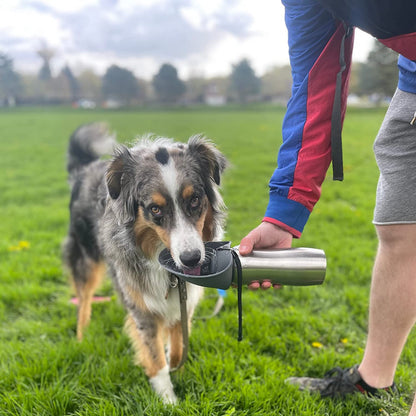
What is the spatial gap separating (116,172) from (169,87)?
4131cm

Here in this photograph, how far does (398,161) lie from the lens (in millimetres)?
1860

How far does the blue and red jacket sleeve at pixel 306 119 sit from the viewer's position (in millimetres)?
1941

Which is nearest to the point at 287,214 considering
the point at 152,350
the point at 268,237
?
the point at 268,237

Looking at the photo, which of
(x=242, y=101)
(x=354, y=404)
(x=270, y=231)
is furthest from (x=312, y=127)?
(x=242, y=101)

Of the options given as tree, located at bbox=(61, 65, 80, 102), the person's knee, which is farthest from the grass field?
tree, located at bbox=(61, 65, 80, 102)

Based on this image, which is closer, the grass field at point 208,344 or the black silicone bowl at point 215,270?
the black silicone bowl at point 215,270

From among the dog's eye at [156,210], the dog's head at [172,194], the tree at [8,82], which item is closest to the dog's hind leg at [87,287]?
the dog's head at [172,194]

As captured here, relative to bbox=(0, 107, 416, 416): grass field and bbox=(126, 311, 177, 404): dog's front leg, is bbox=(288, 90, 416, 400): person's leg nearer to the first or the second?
bbox=(0, 107, 416, 416): grass field

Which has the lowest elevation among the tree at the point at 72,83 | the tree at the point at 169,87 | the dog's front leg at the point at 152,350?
the dog's front leg at the point at 152,350

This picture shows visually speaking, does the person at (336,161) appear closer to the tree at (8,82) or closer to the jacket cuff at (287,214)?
the jacket cuff at (287,214)

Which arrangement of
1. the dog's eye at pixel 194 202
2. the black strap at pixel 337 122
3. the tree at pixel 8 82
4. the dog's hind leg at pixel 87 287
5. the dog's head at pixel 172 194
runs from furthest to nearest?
the tree at pixel 8 82
the dog's hind leg at pixel 87 287
the dog's eye at pixel 194 202
the dog's head at pixel 172 194
the black strap at pixel 337 122

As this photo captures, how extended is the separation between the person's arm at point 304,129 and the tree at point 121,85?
43.3 meters

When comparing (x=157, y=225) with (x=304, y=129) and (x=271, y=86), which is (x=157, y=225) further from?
(x=271, y=86)

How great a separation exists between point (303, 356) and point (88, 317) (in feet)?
5.97
